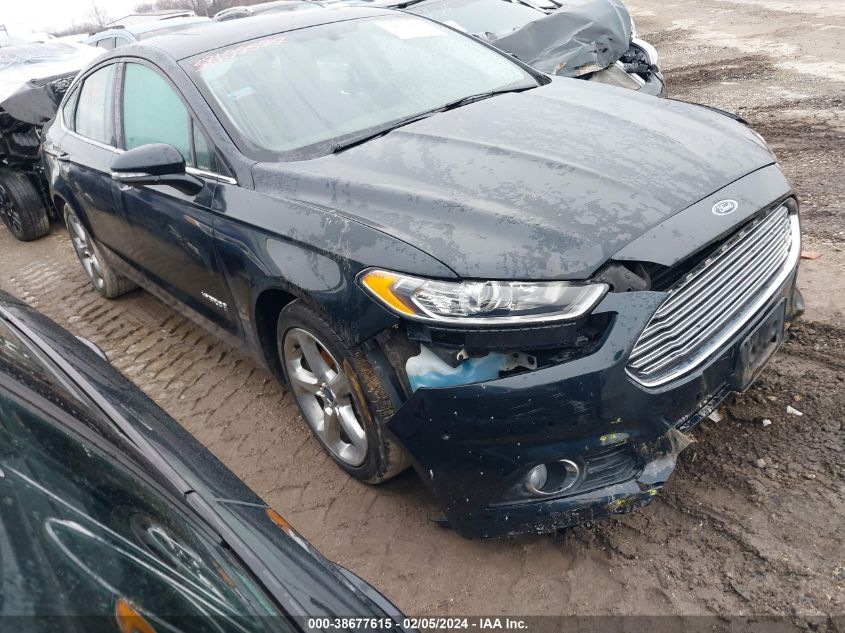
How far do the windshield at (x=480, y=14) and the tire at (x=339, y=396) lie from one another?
4.98 meters

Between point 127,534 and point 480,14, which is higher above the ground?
point 127,534

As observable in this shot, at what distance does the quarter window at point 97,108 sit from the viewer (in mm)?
3812

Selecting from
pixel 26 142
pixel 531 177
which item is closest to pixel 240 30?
pixel 531 177

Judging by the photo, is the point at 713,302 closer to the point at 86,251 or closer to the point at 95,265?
the point at 95,265

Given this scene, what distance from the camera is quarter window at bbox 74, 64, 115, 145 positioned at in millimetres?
3812

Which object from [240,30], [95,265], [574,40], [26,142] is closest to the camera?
[240,30]

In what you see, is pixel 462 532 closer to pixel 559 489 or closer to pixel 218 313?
pixel 559 489

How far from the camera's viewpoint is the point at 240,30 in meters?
3.36

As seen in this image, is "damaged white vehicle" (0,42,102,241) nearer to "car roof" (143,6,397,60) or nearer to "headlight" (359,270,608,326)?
"car roof" (143,6,397,60)

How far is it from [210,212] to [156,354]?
1.70m

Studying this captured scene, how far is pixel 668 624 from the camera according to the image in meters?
1.98

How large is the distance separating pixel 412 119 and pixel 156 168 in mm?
1085

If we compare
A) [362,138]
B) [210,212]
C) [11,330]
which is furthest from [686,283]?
[11,330]

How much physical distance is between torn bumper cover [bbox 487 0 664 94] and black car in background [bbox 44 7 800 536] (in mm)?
2871
